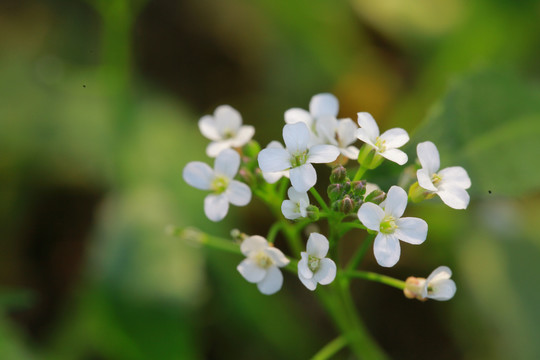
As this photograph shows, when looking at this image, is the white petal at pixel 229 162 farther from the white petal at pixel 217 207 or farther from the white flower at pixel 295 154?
the white flower at pixel 295 154

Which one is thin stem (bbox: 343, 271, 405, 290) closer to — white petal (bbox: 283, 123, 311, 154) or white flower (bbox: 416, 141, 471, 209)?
white flower (bbox: 416, 141, 471, 209)

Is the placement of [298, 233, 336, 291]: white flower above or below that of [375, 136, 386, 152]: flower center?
below

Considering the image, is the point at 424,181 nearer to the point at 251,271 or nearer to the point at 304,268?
the point at 304,268

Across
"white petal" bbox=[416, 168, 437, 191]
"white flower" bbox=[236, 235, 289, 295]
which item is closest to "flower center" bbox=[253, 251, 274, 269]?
"white flower" bbox=[236, 235, 289, 295]

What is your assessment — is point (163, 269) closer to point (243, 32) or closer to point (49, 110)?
point (49, 110)

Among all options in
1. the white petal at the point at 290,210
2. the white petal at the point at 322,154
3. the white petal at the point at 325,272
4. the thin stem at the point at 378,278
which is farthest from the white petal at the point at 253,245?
the thin stem at the point at 378,278

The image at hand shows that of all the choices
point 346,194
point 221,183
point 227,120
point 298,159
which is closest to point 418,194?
point 346,194

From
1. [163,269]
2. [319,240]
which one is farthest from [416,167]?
[163,269]
